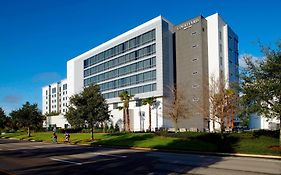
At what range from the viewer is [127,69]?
279ft

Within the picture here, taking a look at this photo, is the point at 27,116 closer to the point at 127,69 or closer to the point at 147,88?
the point at 147,88

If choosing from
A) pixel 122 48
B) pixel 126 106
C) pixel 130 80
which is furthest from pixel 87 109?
pixel 122 48

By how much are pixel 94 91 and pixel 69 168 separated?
26985 mm

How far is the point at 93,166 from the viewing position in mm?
17125

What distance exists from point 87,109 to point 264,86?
2421 cm

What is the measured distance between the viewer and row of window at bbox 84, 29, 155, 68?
78.2 meters

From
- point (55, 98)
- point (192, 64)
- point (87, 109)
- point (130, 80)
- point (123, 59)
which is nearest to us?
point (87, 109)

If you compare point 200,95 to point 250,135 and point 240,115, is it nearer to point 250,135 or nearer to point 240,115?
point 250,135

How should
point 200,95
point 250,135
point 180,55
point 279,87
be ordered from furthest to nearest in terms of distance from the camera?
1. point 180,55
2. point 200,95
3. point 250,135
4. point 279,87

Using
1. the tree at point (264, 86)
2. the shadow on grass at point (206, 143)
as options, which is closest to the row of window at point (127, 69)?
the shadow on grass at point (206, 143)

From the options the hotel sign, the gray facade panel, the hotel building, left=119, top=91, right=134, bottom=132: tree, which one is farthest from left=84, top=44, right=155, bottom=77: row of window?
left=119, top=91, right=134, bottom=132: tree

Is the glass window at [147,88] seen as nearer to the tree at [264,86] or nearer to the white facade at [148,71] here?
the white facade at [148,71]

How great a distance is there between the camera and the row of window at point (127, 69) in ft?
254

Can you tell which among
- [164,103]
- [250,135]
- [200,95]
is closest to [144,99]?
[164,103]
